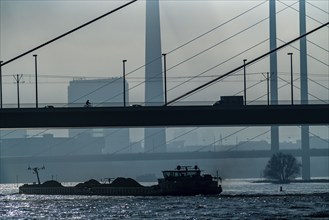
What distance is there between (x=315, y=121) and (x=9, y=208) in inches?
1313

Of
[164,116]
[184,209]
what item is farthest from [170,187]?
[184,209]

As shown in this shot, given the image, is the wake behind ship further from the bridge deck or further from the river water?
the bridge deck

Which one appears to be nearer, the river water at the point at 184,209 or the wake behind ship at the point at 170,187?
the river water at the point at 184,209

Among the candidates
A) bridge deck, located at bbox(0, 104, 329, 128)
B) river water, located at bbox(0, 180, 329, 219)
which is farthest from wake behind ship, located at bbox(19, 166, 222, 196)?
bridge deck, located at bbox(0, 104, 329, 128)

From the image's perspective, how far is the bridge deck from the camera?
14550 cm

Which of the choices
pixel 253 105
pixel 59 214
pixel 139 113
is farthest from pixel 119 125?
pixel 59 214

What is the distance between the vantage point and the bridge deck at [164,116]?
145500mm

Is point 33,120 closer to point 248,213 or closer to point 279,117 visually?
point 279,117

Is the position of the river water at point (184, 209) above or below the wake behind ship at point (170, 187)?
below

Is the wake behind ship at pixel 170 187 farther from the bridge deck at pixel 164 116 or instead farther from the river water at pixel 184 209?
the bridge deck at pixel 164 116

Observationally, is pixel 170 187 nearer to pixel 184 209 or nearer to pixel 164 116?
pixel 164 116

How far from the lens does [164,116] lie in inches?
5822

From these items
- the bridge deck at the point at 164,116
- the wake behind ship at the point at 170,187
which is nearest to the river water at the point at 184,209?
the bridge deck at the point at 164,116

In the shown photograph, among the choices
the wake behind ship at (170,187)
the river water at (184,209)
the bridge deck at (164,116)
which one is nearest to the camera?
the river water at (184,209)
